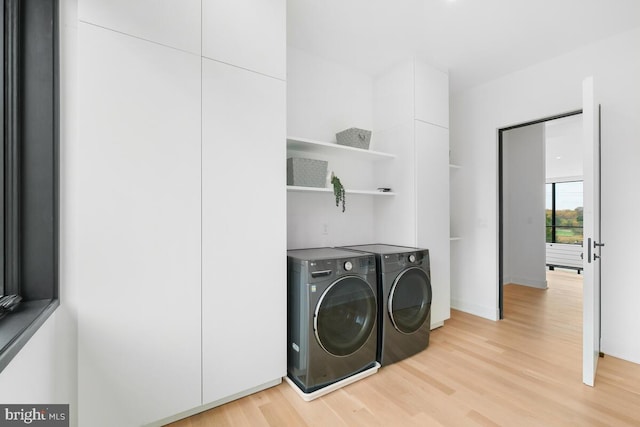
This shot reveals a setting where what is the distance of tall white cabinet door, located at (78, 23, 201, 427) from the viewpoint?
52.1 inches

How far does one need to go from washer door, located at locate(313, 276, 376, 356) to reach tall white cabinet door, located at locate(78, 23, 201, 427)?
2.40 feet

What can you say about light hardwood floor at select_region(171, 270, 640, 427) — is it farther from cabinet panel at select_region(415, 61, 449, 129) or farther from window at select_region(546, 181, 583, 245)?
window at select_region(546, 181, 583, 245)

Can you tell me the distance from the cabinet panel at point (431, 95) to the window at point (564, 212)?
4957mm

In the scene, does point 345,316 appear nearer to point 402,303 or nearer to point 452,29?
point 402,303

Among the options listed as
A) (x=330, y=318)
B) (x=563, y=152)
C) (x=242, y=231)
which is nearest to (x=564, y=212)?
(x=563, y=152)

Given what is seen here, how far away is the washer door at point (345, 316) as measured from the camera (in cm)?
183

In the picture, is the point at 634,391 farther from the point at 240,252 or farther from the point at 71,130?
the point at 71,130

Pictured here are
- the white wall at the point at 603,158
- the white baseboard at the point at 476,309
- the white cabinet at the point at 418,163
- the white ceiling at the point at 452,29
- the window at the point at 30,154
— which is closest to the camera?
the window at the point at 30,154

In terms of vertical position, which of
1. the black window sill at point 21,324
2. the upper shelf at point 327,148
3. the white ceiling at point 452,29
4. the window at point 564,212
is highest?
the white ceiling at point 452,29

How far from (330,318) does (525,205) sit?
4.35m

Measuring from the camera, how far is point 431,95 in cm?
282

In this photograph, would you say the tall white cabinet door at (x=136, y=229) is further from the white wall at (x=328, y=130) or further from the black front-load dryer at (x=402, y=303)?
the black front-load dryer at (x=402, y=303)

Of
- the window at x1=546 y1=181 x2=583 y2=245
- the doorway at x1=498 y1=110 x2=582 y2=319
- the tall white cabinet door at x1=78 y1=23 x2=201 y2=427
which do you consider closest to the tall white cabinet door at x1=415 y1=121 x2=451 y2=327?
the doorway at x1=498 y1=110 x2=582 y2=319

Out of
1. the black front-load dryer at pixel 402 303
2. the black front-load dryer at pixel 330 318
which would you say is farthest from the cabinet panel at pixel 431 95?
the black front-load dryer at pixel 330 318
